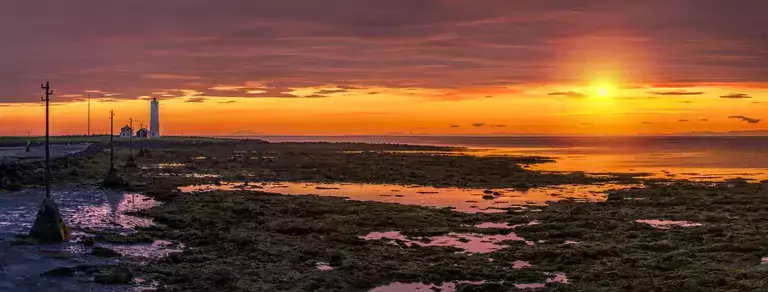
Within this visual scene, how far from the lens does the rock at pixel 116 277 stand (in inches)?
554

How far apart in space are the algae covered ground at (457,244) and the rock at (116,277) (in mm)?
551

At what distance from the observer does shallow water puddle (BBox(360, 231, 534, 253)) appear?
2045cm

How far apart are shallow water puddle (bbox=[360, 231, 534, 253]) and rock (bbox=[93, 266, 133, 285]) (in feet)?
29.3

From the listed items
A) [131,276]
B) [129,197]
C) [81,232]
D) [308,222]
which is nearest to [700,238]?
[308,222]

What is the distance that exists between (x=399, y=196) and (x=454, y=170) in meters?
22.7

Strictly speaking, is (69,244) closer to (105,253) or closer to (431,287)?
(105,253)

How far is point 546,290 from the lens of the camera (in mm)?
14664

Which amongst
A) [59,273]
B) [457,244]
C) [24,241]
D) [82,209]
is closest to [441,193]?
[457,244]

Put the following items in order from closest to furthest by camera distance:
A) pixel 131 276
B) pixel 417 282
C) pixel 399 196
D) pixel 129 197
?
pixel 131 276
pixel 417 282
pixel 129 197
pixel 399 196

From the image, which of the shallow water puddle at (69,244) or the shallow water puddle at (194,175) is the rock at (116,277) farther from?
the shallow water puddle at (194,175)

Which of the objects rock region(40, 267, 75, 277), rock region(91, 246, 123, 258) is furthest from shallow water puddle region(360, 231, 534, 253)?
rock region(40, 267, 75, 277)

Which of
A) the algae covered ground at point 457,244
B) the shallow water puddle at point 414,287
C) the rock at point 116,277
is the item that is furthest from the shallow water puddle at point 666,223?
the rock at point 116,277

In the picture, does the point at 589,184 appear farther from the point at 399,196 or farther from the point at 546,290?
the point at 546,290

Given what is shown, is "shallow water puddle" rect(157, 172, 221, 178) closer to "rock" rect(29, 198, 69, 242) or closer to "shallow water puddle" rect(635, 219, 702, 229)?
"rock" rect(29, 198, 69, 242)
